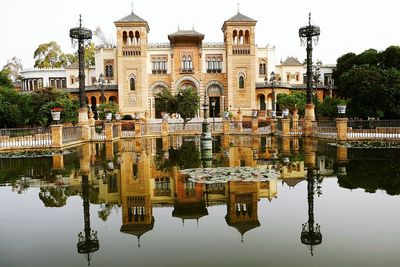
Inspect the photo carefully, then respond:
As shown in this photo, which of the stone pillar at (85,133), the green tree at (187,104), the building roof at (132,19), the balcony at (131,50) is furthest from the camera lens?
the balcony at (131,50)

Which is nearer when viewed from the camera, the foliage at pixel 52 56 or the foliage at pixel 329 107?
the foliage at pixel 329 107

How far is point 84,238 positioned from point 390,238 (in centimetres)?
392

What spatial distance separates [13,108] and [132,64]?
2005 cm

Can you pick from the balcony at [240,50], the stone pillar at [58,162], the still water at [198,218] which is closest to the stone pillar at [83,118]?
the stone pillar at [58,162]

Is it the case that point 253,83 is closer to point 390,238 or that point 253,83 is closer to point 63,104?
point 63,104

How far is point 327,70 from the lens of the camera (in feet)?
196

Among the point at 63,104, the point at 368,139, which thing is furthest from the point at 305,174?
the point at 63,104

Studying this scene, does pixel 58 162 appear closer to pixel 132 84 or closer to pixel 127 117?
pixel 127 117

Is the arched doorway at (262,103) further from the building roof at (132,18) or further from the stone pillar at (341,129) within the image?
the stone pillar at (341,129)

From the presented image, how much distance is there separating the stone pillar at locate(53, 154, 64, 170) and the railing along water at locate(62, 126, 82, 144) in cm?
464

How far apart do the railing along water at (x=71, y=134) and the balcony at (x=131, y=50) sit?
88.3ft

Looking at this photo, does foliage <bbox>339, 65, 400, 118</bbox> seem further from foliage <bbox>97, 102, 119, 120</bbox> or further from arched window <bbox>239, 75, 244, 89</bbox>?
arched window <bbox>239, 75, 244, 89</bbox>

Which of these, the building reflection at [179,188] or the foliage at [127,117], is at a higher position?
the foliage at [127,117]

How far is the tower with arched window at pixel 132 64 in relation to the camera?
47.8 m
